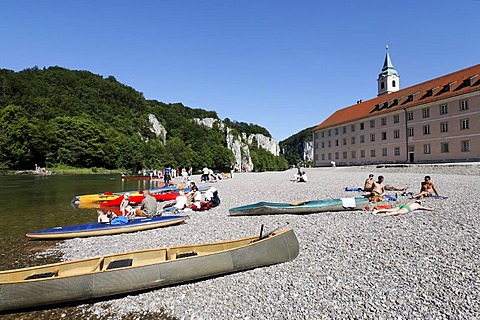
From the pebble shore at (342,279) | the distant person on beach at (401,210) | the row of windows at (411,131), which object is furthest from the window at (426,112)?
the pebble shore at (342,279)

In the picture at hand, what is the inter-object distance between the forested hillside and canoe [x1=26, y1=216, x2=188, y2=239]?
248 feet

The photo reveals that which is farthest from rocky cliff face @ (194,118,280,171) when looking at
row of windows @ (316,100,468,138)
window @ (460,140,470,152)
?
window @ (460,140,470,152)

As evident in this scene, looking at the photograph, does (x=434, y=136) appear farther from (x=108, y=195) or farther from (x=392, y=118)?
(x=108, y=195)

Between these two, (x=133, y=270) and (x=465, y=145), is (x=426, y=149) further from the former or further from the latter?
(x=133, y=270)

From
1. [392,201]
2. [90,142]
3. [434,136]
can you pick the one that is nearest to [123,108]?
[90,142]

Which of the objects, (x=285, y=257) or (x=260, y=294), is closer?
(x=260, y=294)

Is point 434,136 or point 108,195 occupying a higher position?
point 434,136

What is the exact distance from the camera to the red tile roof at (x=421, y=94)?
142 ft

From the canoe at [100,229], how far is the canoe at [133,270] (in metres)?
5.08

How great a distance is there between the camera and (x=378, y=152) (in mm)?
57250

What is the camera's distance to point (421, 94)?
5022 cm

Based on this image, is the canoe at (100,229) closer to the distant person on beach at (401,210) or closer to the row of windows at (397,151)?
the distant person on beach at (401,210)

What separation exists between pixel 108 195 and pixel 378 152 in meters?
50.0

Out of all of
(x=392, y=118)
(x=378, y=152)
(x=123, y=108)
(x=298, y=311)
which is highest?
(x=123, y=108)
